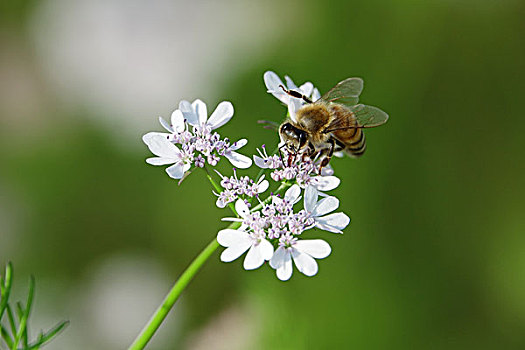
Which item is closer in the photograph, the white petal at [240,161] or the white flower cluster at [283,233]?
the white flower cluster at [283,233]

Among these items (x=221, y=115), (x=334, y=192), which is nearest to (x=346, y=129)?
(x=221, y=115)

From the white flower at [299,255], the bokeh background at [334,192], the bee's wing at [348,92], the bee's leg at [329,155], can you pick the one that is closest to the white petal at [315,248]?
the white flower at [299,255]

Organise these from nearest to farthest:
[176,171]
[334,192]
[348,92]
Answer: [176,171] → [348,92] → [334,192]

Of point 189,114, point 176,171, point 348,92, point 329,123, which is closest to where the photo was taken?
point 176,171

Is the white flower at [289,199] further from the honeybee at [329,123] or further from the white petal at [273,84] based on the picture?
the white petal at [273,84]

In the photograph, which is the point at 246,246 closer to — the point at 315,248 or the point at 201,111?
the point at 315,248

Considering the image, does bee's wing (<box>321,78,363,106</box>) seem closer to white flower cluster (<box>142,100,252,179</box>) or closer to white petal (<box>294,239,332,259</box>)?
white flower cluster (<box>142,100,252,179</box>)

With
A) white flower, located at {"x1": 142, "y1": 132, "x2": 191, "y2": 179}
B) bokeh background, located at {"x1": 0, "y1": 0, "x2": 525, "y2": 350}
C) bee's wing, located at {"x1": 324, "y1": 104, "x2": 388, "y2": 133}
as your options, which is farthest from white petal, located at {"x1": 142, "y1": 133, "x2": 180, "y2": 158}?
bokeh background, located at {"x1": 0, "y1": 0, "x2": 525, "y2": 350}
